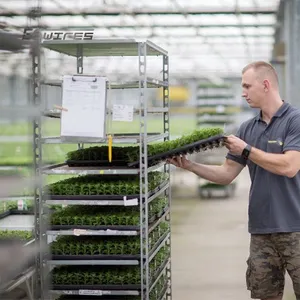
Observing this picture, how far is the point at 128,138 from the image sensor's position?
4145 mm

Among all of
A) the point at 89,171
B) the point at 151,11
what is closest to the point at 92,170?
the point at 89,171

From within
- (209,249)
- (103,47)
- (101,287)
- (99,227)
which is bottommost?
(209,249)

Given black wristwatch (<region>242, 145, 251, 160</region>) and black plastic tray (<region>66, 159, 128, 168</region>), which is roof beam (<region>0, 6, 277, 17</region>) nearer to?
black plastic tray (<region>66, 159, 128, 168</region>)

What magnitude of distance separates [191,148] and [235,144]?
0.27 metres

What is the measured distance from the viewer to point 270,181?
3.91 m

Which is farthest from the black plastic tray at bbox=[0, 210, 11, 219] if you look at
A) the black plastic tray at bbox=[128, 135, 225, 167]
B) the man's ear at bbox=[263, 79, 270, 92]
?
the man's ear at bbox=[263, 79, 270, 92]

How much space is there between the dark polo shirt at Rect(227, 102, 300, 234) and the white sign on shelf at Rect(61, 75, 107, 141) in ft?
3.00

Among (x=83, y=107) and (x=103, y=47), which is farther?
(x=103, y=47)

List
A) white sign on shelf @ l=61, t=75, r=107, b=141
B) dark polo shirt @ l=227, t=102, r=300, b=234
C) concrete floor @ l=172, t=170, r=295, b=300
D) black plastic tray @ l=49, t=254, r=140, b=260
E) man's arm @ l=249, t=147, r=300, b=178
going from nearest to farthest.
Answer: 1. man's arm @ l=249, t=147, r=300, b=178
2. dark polo shirt @ l=227, t=102, r=300, b=234
3. white sign on shelf @ l=61, t=75, r=107, b=141
4. black plastic tray @ l=49, t=254, r=140, b=260
5. concrete floor @ l=172, t=170, r=295, b=300

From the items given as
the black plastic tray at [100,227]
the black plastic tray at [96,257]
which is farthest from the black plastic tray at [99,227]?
the black plastic tray at [96,257]

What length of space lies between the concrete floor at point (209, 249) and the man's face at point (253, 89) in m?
2.68

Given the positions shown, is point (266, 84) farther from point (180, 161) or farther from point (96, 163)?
point (96, 163)

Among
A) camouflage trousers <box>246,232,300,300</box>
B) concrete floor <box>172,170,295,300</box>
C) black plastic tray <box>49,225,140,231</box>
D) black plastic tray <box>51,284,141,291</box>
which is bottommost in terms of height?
concrete floor <box>172,170,295,300</box>

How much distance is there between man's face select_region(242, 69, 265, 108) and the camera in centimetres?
394
